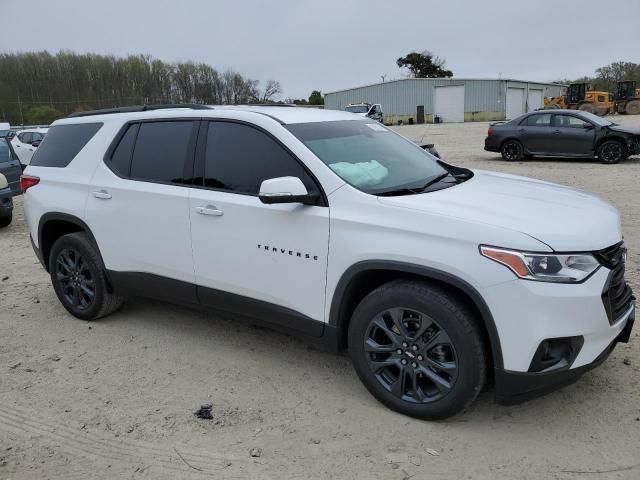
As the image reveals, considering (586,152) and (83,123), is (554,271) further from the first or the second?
(586,152)

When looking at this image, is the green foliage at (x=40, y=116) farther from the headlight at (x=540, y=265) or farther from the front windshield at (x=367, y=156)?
the headlight at (x=540, y=265)

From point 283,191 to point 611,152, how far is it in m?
14.3

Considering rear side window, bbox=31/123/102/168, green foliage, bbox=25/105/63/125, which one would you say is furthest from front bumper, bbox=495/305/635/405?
green foliage, bbox=25/105/63/125

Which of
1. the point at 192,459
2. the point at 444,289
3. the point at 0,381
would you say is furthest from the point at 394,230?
the point at 0,381

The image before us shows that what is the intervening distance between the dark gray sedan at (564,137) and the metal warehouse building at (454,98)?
3643cm

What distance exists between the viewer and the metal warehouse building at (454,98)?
50.4m

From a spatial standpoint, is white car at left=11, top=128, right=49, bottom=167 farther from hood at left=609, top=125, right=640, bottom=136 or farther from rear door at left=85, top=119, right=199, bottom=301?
hood at left=609, top=125, right=640, bottom=136

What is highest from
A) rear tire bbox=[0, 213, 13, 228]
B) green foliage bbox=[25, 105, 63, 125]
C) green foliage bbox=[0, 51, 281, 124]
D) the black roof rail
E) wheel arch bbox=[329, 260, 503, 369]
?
green foliage bbox=[0, 51, 281, 124]

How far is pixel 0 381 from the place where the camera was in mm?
3877

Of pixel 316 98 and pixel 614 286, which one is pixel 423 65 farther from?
pixel 614 286

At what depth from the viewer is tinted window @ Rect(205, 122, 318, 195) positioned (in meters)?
3.50

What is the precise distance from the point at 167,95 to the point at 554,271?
68938 millimetres

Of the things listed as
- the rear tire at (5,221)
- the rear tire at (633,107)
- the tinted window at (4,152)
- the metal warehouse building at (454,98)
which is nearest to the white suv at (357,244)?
the rear tire at (5,221)

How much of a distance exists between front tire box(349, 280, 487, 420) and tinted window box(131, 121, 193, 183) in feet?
5.91
